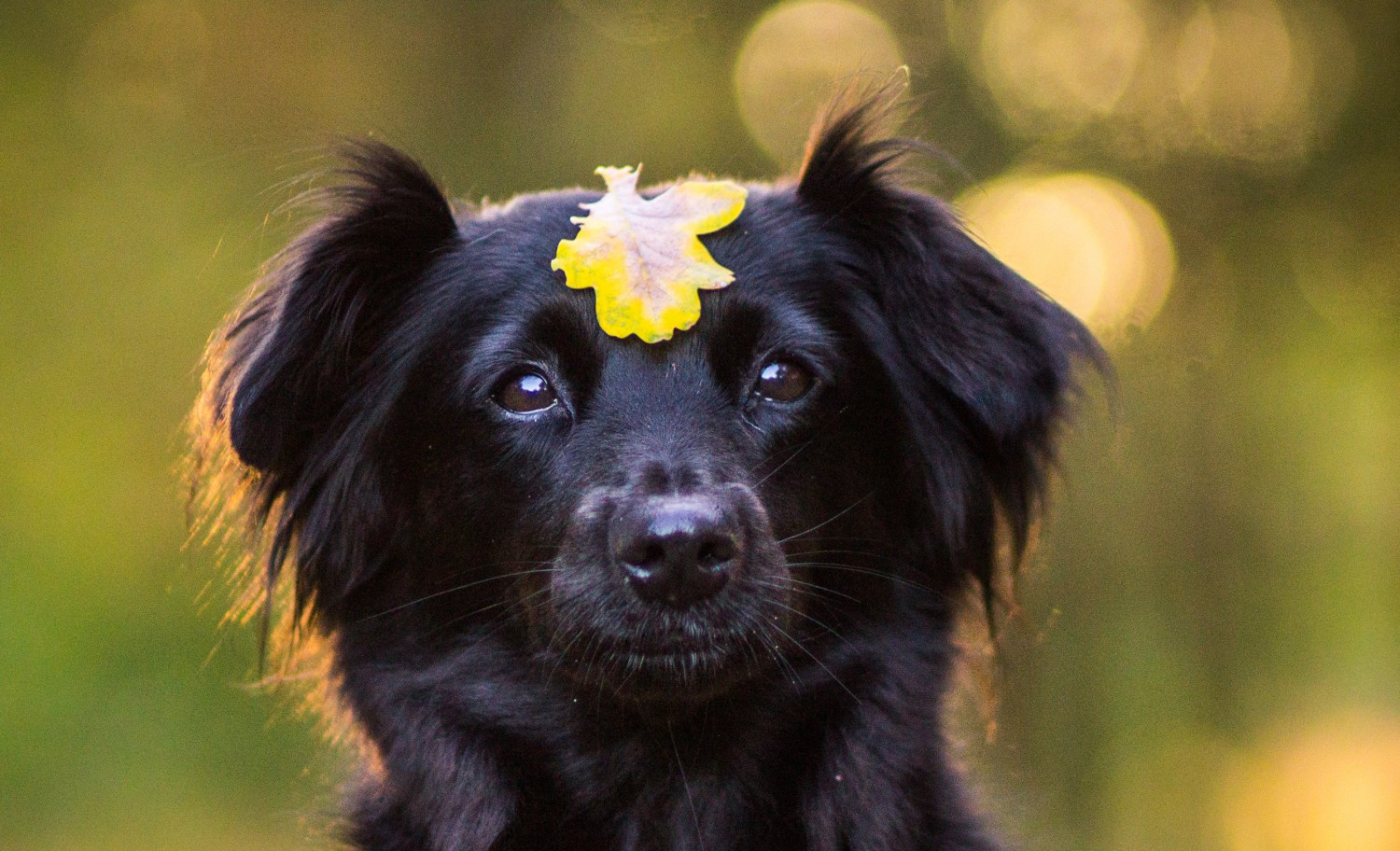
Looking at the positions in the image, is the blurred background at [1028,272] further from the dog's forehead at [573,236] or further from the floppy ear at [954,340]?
the dog's forehead at [573,236]

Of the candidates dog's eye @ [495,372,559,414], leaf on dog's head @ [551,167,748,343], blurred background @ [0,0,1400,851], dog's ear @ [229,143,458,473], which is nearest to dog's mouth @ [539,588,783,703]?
dog's eye @ [495,372,559,414]

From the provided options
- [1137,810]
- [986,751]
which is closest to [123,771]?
[986,751]

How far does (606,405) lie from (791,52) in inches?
207

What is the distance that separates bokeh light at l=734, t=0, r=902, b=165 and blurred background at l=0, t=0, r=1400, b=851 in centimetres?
3

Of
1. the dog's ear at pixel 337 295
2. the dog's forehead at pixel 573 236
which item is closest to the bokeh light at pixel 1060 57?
the dog's forehead at pixel 573 236

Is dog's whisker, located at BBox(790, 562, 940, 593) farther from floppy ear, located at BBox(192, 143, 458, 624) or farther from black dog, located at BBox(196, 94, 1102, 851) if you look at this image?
floppy ear, located at BBox(192, 143, 458, 624)

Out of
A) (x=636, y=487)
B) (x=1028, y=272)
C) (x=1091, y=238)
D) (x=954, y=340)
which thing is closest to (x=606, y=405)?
(x=636, y=487)

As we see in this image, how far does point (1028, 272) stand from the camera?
6.65 meters

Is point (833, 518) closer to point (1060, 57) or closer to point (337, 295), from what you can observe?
point (337, 295)

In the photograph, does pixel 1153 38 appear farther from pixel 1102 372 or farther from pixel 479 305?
pixel 479 305

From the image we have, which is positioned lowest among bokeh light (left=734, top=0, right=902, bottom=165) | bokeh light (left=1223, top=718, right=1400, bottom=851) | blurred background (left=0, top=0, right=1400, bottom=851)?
bokeh light (left=1223, top=718, right=1400, bottom=851)

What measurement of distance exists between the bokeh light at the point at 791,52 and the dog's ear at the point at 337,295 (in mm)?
4410

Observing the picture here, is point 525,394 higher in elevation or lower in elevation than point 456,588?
higher

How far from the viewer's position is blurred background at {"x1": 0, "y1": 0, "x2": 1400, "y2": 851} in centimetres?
769
